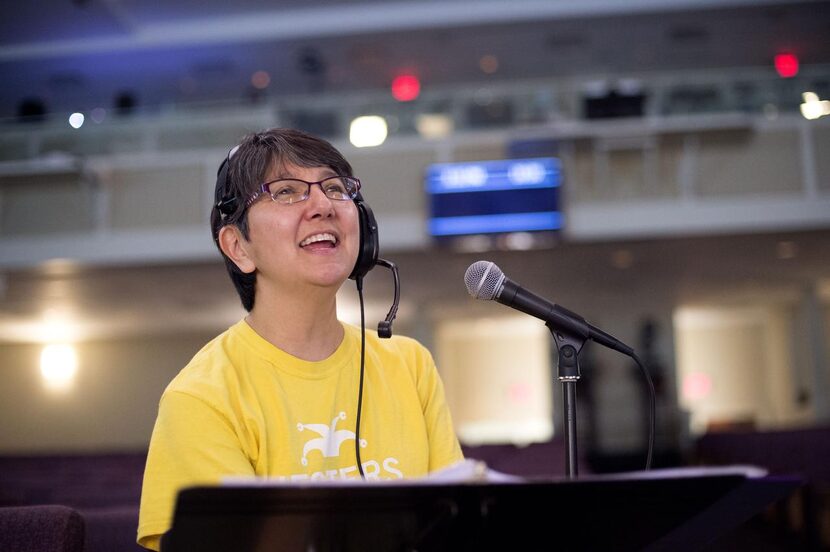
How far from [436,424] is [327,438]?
0.25 metres

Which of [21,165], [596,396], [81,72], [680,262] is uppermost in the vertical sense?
[81,72]

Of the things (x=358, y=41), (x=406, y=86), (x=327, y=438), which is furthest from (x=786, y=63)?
(x=327, y=438)

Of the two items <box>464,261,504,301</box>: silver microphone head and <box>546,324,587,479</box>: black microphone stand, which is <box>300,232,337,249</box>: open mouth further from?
<box>546,324,587,479</box>: black microphone stand

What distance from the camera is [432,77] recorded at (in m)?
12.3

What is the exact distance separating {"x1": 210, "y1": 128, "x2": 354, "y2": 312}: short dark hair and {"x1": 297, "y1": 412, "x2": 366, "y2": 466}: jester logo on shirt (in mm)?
309

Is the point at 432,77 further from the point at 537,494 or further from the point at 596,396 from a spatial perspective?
the point at 537,494

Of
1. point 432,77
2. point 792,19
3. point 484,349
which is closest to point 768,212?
point 792,19

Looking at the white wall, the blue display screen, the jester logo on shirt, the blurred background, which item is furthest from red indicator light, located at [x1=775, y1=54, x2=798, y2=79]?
the jester logo on shirt

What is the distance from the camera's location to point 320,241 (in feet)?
4.66

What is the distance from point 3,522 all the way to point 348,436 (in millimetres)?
590

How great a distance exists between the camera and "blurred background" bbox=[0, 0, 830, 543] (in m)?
8.84

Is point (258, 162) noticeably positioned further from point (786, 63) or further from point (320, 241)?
point (786, 63)

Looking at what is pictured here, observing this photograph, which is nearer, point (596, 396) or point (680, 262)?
point (680, 262)

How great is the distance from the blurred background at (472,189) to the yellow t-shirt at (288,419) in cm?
473
